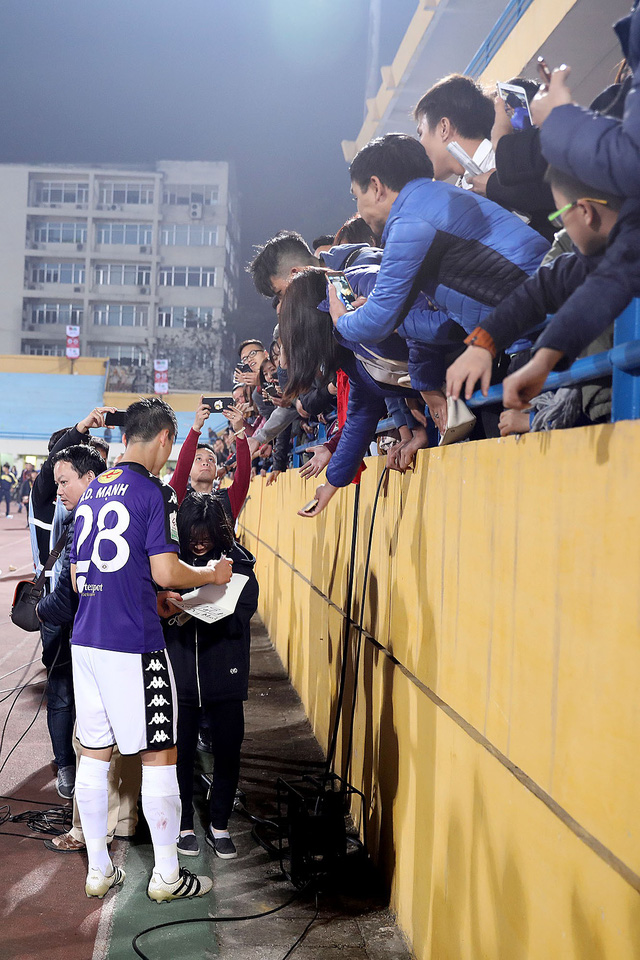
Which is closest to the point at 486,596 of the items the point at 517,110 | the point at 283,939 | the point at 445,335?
the point at 445,335

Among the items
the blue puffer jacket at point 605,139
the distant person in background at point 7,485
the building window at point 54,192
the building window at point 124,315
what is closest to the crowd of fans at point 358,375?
the blue puffer jacket at point 605,139

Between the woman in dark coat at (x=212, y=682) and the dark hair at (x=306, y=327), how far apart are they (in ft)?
4.70

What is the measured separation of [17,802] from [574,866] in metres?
4.20

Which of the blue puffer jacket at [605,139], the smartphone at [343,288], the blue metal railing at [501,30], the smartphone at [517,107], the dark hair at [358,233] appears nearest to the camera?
the blue puffer jacket at [605,139]

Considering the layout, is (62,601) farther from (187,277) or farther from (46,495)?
(187,277)

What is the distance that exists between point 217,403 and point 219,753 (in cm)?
412

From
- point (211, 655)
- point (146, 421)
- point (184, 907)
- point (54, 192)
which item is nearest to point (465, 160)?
point (146, 421)

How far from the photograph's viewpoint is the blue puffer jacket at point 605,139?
65.4 inches

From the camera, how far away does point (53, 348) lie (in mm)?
81562

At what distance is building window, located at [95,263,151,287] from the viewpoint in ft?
266

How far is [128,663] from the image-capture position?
394 cm

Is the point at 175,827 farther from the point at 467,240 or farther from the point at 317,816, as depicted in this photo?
the point at 467,240

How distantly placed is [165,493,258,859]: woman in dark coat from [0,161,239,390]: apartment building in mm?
75307

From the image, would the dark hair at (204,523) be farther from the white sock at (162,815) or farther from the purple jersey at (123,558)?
the white sock at (162,815)
